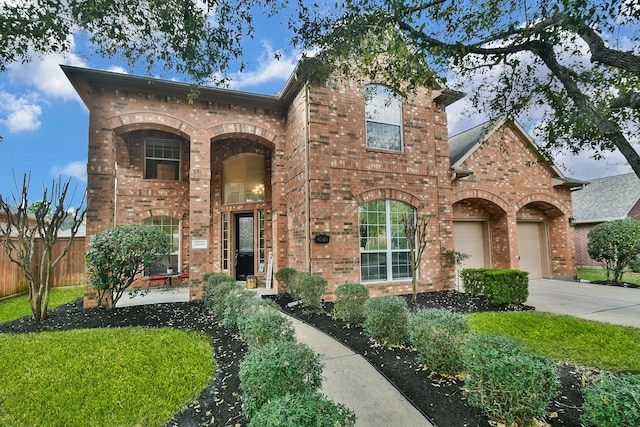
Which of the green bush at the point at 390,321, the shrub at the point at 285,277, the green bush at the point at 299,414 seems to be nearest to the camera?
the green bush at the point at 299,414

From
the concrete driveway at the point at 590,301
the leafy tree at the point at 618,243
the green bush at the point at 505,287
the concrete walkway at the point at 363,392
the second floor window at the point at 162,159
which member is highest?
the second floor window at the point at 162,159

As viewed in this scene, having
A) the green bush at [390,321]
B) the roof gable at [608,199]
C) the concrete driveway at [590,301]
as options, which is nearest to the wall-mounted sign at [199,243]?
the green bush at [390,321]

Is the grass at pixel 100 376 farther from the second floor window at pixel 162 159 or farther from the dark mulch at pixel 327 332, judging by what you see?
the second floor window at pixel 162 159

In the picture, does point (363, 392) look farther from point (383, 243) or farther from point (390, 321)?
point (383, 243)

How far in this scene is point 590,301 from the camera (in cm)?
744

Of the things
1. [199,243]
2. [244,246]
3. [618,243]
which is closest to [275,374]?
[199,243]

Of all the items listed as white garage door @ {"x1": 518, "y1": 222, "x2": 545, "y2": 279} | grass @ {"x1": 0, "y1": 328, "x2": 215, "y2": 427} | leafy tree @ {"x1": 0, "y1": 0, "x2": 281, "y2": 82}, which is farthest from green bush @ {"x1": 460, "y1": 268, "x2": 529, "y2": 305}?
leafy tree @ {"x1": 0, "y1": 0, "x2": 281, "y2": 82}

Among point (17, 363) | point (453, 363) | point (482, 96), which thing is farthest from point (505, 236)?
point (17, 363)

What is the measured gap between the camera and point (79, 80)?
7.40 meters

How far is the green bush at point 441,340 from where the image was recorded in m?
3.14

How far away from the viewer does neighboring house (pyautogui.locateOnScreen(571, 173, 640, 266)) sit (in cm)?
1523

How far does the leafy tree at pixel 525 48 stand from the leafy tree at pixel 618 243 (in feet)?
22.5

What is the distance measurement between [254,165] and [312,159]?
405 centimetres

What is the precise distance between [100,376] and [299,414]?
3.23 meters
